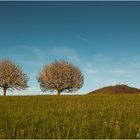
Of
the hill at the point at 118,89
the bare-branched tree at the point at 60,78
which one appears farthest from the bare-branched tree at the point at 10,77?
the hill at the point at 118,89

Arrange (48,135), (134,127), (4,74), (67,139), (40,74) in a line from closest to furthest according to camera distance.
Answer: (67,139) < (48,135) < (134,127) < (4,74) < (40,74)

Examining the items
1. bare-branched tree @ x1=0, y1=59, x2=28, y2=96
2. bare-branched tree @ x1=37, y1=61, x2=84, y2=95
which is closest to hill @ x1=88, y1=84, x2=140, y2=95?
bare-branched tree @ x1=37, y1=61, x2=84, y2=95

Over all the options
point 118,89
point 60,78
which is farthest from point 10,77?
point 118,89

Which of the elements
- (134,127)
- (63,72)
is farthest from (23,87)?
(134,127)

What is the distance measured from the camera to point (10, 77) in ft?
274

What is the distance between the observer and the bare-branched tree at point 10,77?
274 feet

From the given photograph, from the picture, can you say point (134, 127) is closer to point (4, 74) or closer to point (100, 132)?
point (100, 132)

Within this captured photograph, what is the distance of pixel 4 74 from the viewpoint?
84.0 metres

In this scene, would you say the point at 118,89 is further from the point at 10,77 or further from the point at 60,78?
the point at 10,77

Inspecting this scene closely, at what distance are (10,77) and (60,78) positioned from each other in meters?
13.4

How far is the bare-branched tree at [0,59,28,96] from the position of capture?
8344 centimetres

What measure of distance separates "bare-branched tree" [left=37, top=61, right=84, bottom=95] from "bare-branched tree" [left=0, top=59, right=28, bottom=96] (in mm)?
6001

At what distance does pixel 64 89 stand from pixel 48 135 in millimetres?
79555

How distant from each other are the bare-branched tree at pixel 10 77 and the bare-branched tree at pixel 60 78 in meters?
6.00
